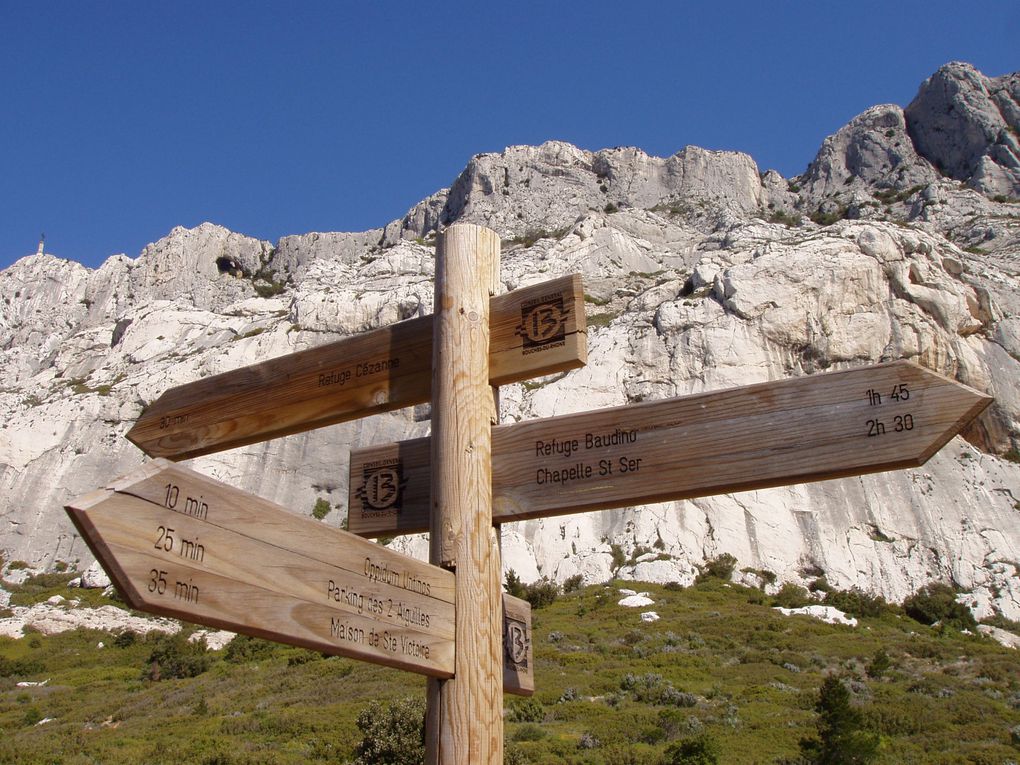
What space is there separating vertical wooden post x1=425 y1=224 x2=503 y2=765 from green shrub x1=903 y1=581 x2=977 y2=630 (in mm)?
33813

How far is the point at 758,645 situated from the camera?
87.2 feet

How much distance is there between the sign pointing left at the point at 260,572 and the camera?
1847 millimetres

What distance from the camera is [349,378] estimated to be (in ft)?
11.0

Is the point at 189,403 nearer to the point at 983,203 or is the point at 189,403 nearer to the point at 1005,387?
the point at 1005,387

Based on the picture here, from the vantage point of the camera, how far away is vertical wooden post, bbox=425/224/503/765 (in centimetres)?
260

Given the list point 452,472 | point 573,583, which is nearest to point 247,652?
point 573,583

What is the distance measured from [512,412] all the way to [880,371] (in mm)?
39604

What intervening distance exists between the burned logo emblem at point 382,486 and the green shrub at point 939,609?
111 feet

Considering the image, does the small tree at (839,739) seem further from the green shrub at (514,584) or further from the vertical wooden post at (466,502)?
the green shrub at (514,584)

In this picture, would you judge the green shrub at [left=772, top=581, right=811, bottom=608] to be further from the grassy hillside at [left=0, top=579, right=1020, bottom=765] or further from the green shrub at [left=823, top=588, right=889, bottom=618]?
the green shrub at [left=823, top=588, right=889, bottom=618]

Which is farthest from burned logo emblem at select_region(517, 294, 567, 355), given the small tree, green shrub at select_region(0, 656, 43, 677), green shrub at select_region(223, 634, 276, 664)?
green shrub at select_region(0, 656, 43, 677)

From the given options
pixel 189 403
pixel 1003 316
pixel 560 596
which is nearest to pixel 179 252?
pixel 560 596

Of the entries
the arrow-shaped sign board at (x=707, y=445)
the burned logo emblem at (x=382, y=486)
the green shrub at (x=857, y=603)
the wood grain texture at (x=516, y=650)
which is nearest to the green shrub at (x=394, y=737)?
the wood grain texture at (x=516, y=650)

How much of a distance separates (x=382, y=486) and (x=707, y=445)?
1.14 m
